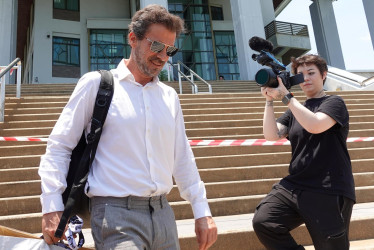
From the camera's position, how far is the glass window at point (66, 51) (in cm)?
2020

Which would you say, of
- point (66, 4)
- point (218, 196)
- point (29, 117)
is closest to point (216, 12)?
point (66, 4)

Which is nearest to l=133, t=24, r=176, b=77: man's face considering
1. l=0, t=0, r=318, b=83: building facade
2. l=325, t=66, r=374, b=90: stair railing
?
l=325, t=66, r=374, b=90: stair railing

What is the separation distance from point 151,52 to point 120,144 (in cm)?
46

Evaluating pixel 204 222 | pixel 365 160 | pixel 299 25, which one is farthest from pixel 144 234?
pixel 299 25

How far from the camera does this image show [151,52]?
5.24 ft

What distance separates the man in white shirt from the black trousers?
2.15 feet

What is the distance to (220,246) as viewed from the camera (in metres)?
2.90

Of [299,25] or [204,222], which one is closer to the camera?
[204,222]

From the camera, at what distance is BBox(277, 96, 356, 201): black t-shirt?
2.08 m

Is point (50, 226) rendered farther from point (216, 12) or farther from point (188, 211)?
point (216, 12)

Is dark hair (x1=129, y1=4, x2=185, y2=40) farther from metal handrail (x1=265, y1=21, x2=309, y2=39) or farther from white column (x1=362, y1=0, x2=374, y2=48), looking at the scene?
metal handrail (x1=265, y1=21, x2=309, y2=39)

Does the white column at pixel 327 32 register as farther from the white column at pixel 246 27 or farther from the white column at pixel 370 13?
the white column at pixel 246 27

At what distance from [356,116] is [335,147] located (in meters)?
5.66

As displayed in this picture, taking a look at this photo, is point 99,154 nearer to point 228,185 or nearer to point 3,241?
point 3,241
